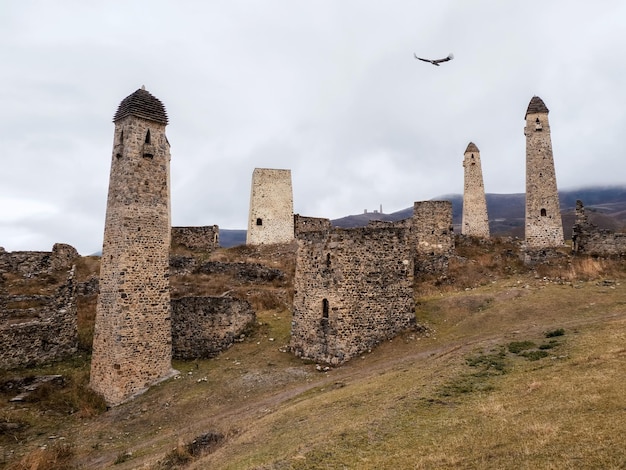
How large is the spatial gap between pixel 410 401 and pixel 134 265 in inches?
510

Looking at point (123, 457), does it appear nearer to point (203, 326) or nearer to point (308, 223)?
point (203, 326)

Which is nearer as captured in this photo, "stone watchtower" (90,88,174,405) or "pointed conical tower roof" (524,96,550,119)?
"stone watchtower" (90,88,174,405)

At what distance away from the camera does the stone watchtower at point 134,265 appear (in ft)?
63.1

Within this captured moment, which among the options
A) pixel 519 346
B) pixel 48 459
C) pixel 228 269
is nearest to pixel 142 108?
pixel 48 459

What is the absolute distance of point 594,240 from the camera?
95.6 feet

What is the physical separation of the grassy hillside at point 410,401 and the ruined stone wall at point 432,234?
3.84 metres

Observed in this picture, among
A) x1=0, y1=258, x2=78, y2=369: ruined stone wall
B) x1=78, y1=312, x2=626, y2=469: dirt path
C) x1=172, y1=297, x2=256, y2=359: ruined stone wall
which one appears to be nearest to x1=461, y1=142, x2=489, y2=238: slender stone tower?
x1=78, y1=312, x2=626, y2=469: dirt path

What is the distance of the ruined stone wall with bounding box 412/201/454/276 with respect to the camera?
1203 inches

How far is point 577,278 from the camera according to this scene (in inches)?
997

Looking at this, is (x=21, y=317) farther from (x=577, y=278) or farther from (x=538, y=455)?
(x=577, y=278)

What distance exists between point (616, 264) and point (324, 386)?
1963cm

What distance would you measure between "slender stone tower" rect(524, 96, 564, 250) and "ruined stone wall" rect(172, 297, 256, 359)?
21232mm

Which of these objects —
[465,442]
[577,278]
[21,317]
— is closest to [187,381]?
[21,317]

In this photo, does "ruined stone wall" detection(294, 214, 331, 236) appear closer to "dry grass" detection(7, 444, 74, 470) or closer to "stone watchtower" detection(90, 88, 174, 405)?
"stone watchtower" detection(90, 88, 174, 405)
